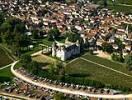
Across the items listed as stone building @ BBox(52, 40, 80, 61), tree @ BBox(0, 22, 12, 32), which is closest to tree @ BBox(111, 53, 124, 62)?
stone building @ BBox(52, 40, 80, 61)

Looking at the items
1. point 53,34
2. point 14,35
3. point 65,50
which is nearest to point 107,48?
point 65,50

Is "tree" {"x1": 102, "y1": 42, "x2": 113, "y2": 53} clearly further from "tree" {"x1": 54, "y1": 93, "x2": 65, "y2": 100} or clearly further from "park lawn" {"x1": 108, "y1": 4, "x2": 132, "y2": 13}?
"park lawn" {"x1": 108, "y1": 4, "x2": 132, "y2": 13}

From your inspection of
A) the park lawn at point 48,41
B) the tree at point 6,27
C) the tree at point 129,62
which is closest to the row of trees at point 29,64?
the park lawn at point 48,41

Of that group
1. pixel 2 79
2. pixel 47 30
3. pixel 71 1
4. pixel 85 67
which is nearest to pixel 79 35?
pixel 47 30

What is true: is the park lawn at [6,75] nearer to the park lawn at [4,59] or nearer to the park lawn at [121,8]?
the park lawn at [4,59]

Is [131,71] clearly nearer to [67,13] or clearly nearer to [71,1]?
[67,13]
